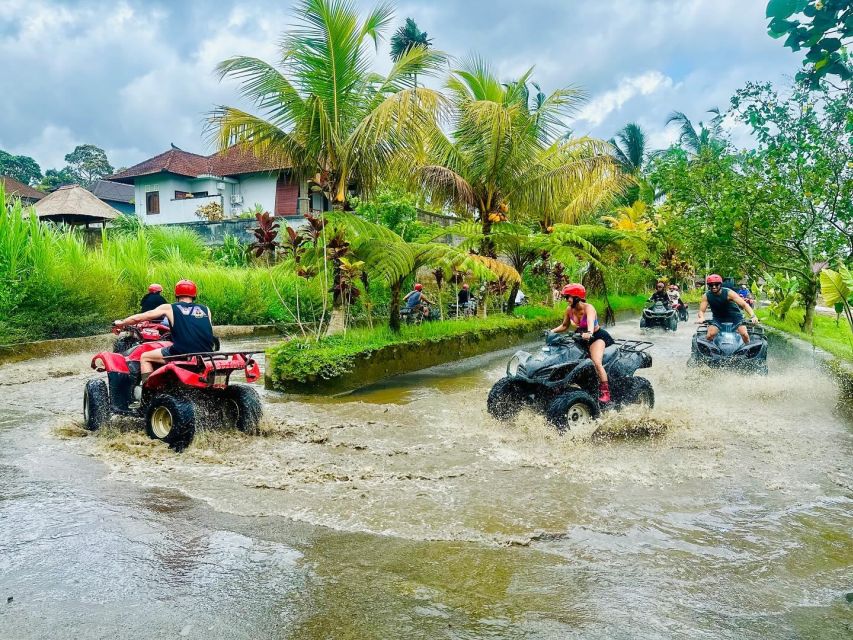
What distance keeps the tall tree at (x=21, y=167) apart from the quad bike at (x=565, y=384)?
69602 mm

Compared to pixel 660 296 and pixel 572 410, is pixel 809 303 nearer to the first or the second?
pixel 660 296

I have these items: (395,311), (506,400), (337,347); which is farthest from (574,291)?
(395,311)

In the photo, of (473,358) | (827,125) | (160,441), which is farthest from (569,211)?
(160,441)

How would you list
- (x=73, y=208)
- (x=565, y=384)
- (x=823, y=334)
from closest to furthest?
(x=565, y=384) < (x=823, y=334) < (x=73, y=208)

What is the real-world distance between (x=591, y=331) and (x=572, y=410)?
85 cm

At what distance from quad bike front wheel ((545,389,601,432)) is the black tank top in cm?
→ 357

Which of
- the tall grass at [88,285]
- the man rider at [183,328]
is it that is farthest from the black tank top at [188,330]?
the tall grass at [88,285]

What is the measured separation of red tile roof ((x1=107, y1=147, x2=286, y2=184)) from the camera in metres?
30.3

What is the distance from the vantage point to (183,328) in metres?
6.80

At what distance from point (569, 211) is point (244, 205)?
51.4 ft

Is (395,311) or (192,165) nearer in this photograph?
(395,311)

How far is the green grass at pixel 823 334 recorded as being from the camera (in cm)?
1125

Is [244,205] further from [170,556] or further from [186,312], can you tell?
[170,556]

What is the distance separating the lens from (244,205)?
102 feet
